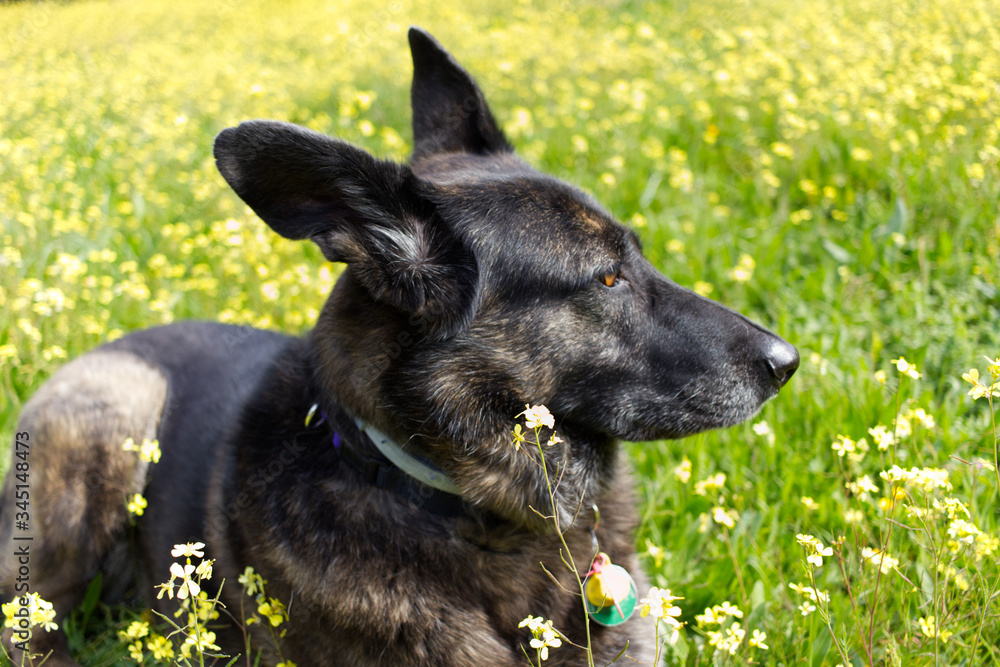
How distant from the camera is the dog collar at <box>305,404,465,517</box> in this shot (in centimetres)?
214

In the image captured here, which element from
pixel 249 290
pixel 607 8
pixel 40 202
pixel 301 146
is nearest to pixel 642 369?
pixel 301 146

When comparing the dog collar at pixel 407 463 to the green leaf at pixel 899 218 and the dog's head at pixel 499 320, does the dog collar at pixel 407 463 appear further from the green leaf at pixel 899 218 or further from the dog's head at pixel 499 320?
the green leaf at pixel 899 218

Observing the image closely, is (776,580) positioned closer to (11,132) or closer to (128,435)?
(128,435)

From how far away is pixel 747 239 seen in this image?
4.70 meters

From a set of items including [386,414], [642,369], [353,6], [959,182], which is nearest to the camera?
[386,414]

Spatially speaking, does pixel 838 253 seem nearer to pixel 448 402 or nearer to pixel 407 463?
pixel 448 402

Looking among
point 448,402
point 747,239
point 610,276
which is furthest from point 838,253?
point 448,402

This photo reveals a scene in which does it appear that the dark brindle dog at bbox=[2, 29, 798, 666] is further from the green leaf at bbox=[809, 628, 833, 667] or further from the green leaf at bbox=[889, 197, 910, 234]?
the green leaf at bbox=[889, 197, 910, 234]

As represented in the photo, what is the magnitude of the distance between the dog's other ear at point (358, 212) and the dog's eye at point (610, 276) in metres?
0.43

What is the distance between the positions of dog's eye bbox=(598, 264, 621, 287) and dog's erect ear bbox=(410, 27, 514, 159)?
84cm

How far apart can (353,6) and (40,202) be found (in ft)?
26.1

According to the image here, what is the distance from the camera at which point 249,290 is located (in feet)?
15.0

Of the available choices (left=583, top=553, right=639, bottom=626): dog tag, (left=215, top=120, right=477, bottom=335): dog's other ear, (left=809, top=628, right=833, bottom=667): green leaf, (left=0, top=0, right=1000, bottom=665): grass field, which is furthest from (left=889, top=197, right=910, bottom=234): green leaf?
(left=215, top=120, right=477, bottom=335): dog's other ear

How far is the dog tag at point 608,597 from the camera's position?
2.17 m
